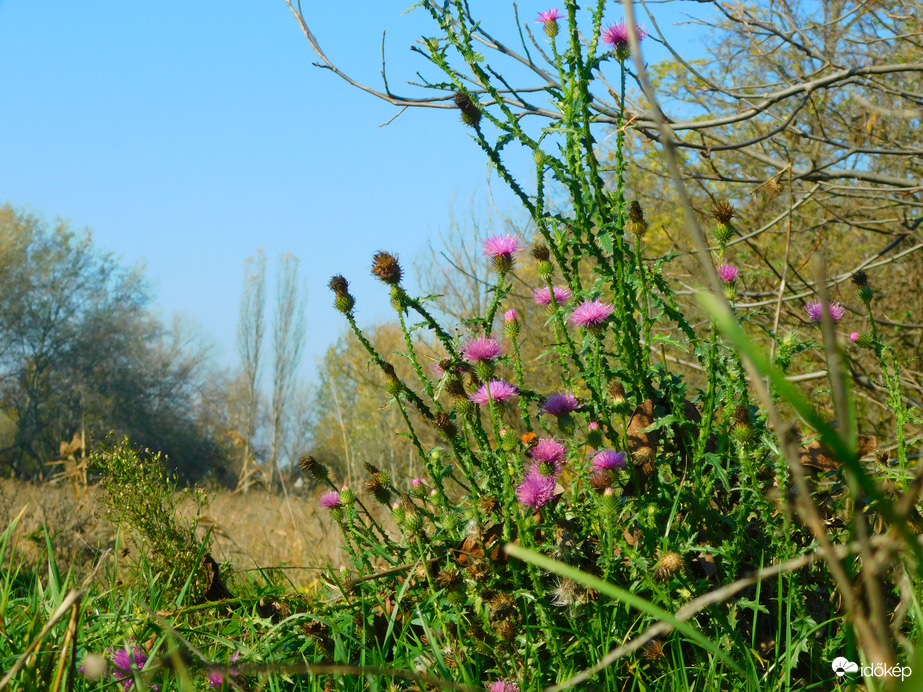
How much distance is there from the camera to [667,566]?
1.50m

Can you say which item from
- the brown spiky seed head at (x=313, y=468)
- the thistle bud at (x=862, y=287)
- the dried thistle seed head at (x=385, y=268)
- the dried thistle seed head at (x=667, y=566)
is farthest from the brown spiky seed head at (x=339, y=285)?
the thistle bud at (x=862, y=287)

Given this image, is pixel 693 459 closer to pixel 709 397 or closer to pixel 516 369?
pixel 709 397

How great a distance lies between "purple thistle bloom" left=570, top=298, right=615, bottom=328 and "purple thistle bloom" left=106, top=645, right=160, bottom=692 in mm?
1166

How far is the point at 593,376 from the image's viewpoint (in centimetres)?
184

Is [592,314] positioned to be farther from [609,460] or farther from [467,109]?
[467,109]

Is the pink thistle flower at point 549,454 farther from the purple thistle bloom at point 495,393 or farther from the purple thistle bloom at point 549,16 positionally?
the purple thistle bloom at point 549,16

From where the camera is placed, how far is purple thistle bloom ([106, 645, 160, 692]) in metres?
1.54

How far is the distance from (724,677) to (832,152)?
416cm

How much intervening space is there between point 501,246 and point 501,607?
35.0 inches

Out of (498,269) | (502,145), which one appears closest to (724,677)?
(498,269)

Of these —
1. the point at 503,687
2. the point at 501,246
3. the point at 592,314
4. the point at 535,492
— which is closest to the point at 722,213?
the point at 592,314

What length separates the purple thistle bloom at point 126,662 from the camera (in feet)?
5.04

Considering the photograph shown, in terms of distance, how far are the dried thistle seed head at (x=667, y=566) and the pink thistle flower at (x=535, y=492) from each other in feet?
0.97

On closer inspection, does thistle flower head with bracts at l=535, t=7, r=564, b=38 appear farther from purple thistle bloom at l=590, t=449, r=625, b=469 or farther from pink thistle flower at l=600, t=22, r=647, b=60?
purple thistle bloom at l=590, t=449, r=625, b=469
